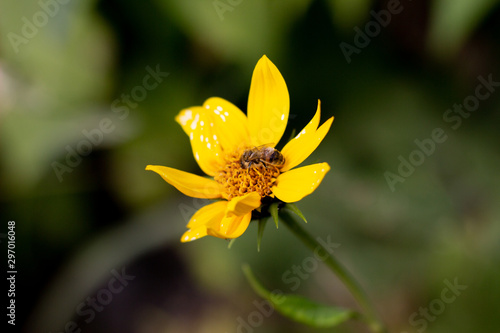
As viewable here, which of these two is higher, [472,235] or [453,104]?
[453,104]

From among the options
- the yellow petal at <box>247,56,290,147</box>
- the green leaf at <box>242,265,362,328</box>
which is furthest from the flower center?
the green leaf at <box>242,265,362,328</box>

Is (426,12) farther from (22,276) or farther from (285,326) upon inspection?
(22,276)

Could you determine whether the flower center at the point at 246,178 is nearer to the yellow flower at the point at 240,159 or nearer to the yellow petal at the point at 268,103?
the yellow flower at the point at 240,159

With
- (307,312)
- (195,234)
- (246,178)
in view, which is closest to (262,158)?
(246,178)

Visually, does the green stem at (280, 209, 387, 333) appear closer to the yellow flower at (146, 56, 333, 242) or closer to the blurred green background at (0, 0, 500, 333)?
the yellow flower at (146, 56, 333, 242)

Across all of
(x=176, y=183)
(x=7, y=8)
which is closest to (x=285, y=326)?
(x=176, y=183)

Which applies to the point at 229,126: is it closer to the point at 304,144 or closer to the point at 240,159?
the point at 240,159

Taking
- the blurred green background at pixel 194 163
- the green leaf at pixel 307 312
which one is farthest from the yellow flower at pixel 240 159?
the blurred green background at pixel 194 163
